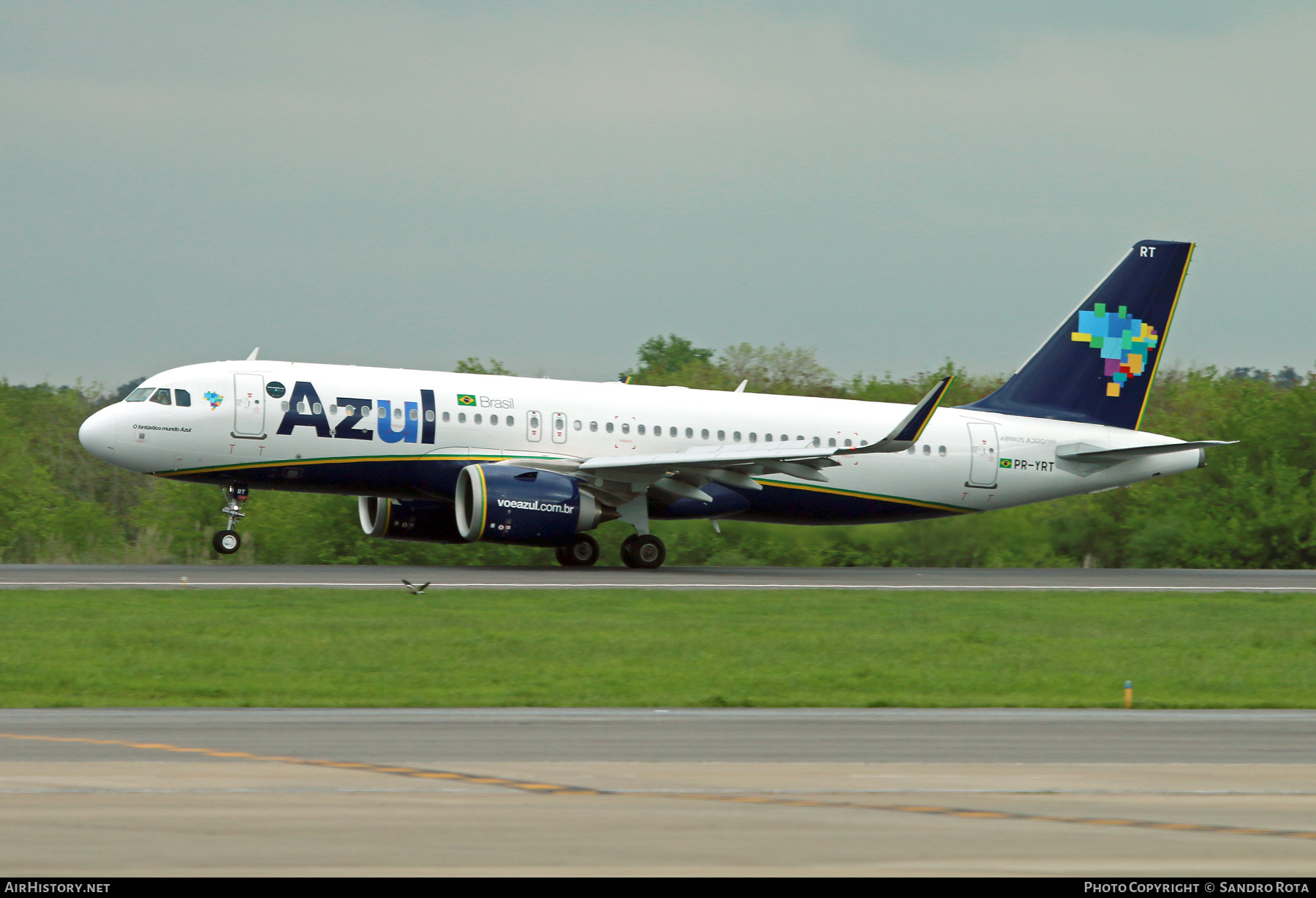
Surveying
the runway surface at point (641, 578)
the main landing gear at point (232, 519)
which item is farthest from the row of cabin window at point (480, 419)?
the runway surface at point (641, 578)

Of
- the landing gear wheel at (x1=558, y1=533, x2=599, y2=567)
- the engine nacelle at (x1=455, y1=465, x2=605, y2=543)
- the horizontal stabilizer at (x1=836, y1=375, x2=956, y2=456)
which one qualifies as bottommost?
the landing gear wheel at (x1=558, y1=533, x2=599, y2=567)

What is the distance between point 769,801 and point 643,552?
21907mm

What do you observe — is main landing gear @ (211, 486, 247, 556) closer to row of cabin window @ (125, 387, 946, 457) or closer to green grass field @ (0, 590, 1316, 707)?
row of cabin window @ (125, 387, 946, 457)

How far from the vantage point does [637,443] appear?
32688 millimetres

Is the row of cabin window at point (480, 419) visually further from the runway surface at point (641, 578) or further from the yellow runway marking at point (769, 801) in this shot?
the yellow runway marking at point (769, 801)

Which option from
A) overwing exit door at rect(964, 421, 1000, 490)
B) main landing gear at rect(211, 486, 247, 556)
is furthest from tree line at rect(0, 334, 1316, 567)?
main landing gear at rect(211, 486, 247, 556)

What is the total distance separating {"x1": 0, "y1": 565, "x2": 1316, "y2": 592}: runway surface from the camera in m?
26.6

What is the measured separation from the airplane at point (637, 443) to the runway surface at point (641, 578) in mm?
1140

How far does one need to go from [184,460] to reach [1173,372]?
174 feet

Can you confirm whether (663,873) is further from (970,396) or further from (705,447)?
(970,396)

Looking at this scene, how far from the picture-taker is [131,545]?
40719 millimetres

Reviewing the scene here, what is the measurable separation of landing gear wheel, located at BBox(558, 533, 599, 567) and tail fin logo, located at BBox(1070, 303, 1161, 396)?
1270 cm

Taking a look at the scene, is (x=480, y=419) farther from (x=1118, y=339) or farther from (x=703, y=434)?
(x=1118, y=339)

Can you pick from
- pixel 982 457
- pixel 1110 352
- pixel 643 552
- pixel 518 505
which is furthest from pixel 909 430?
pixel 1110 352
